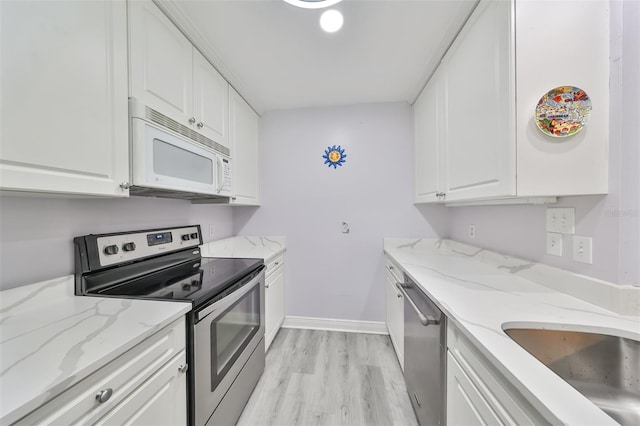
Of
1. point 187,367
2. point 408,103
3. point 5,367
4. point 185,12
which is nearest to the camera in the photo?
point 5,367

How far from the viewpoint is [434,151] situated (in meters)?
1.77

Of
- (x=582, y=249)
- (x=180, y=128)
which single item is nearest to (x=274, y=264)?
(x=180, y=128)

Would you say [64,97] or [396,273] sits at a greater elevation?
[64,97]

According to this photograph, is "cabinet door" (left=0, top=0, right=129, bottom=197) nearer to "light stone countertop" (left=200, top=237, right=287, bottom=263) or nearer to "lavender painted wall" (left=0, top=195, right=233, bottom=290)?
"lavender painted wall" (left=0, top=195, right=233, bottom=290)

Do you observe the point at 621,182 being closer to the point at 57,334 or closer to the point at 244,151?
the point at 57,334

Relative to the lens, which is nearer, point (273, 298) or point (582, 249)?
point (582, 249)

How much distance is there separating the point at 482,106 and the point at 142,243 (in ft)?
6.59

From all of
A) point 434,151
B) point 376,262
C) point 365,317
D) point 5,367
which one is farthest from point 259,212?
point 5,367

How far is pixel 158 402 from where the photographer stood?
78 cm

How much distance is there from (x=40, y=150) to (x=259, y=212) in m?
1.82

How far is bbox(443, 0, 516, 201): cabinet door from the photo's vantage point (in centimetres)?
97

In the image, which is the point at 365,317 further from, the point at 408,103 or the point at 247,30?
the point at 247,30

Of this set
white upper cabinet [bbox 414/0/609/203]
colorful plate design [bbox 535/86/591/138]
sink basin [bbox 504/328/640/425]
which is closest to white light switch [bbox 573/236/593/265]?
white upper cabinet [bbox 414/0/609/203]

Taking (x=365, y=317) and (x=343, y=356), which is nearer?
(x=343, y=356)
